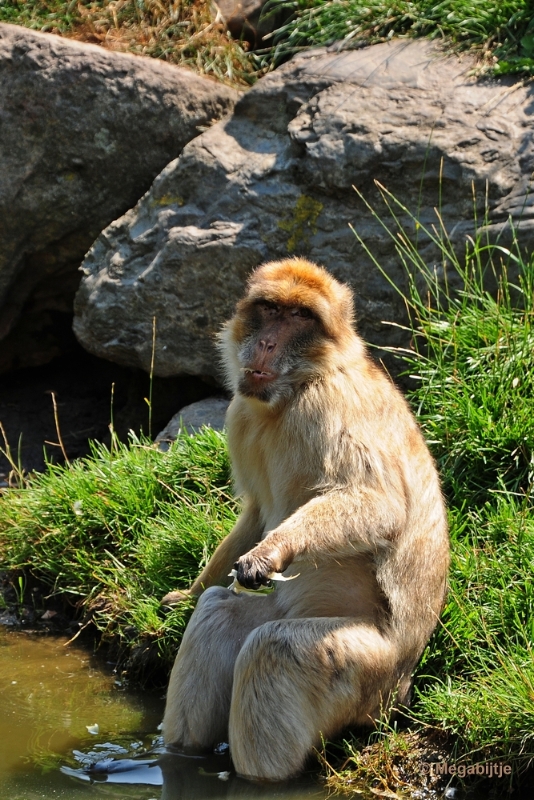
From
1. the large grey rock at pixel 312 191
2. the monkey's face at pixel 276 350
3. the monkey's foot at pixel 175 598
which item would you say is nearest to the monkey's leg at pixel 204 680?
the monkey's foot at pixel 175 598

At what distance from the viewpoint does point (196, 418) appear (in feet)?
23.2

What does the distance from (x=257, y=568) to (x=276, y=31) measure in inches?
224

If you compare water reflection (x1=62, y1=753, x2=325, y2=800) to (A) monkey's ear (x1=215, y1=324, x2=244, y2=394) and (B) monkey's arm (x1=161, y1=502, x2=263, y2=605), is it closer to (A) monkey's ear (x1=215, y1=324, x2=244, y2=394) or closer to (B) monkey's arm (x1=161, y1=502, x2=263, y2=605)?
(B) monkey's arm (x1=161, y1=502, x2=263, y2=605)

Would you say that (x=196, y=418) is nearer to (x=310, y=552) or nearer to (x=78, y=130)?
(x=78, y=130)

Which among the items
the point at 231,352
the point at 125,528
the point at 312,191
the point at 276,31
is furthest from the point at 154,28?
the point at 231,352

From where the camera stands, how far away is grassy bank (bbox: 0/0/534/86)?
24.2 ft

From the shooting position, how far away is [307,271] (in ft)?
15.0

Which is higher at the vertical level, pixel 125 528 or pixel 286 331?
A: pixel 286 331

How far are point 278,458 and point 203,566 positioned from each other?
4.36ft

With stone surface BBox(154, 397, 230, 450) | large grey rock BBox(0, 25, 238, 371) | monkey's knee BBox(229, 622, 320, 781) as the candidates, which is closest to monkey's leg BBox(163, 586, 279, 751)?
monkey's knee BBox(229, 622, 320, 781)

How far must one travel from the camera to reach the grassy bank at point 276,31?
7363 mm

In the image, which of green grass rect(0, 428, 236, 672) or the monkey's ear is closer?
the monkey's ear

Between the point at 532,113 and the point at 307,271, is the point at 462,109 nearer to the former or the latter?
the point at 532,113

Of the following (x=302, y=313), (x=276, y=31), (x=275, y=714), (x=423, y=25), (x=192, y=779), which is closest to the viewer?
(x=275, y=714)
